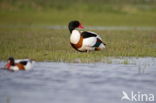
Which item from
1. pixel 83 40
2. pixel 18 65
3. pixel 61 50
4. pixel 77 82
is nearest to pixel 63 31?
pixel 61 50

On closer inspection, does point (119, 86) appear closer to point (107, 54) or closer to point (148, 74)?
point (148, 74)

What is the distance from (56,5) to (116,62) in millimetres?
31811

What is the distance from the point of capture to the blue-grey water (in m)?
9.48

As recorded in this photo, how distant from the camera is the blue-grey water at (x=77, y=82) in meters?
9.48

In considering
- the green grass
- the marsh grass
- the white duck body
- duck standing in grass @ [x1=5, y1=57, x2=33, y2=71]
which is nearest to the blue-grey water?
duck standing in grass @ [x1=5, y1=57, x2=33, y2=71]

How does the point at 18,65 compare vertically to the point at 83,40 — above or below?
below

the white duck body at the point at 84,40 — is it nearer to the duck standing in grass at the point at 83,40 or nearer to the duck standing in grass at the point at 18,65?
the duck standing in grass at the point at 83,40

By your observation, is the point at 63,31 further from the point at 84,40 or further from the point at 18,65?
the point at 18,65

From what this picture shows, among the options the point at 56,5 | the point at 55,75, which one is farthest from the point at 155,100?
the point at 56,5

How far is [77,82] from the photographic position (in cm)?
1088

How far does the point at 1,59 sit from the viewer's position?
556 inches

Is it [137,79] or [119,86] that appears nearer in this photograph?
[119,86]

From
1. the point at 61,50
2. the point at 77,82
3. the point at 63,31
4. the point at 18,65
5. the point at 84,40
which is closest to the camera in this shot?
the point at 77,82

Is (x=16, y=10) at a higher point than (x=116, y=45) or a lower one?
higher
